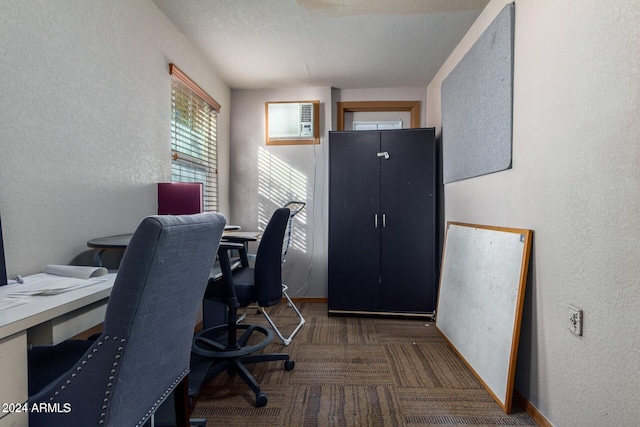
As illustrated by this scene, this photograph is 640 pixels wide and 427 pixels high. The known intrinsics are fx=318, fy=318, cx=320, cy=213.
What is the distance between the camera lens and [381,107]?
11.8ft

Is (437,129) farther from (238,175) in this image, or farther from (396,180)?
(238,175)

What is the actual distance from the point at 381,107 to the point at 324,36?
1307 mm

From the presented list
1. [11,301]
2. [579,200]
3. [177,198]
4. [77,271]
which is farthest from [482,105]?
[11,301]

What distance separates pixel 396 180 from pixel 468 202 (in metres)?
0.74

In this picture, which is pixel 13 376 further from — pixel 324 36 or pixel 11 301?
pixel 324 36

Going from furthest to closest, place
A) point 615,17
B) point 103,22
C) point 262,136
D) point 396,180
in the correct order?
point 262,136 < point 396,180 < point 103,22 < point 615,17

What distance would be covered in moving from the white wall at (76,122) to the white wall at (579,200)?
217 centimetres

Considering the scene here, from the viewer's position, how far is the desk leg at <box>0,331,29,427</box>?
0.66 metres

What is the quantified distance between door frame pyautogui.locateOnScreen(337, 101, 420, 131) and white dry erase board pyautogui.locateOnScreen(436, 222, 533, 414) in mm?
1573

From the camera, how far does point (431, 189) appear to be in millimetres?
2957

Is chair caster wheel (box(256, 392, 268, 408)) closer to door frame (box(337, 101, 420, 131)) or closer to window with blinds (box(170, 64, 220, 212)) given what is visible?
window with blinds (box(170, 64, 220, 212))

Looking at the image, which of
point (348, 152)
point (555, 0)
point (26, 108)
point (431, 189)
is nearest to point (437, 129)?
point (431, 189)

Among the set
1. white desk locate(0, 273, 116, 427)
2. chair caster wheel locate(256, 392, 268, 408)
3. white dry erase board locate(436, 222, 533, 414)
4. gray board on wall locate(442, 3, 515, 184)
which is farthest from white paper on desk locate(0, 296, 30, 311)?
gray board on wall locate(442, 3, 515, 184)

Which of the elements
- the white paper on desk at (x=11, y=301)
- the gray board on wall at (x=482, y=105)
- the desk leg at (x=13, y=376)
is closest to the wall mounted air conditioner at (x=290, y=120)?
the gray board on wall at (x=482, y=105)
